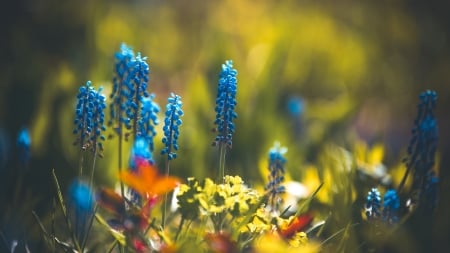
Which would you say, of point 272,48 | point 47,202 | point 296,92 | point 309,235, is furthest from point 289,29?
point 309,235

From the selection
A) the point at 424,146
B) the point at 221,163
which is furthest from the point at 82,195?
the point at 424,146

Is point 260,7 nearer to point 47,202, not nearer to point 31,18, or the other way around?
point 31,18

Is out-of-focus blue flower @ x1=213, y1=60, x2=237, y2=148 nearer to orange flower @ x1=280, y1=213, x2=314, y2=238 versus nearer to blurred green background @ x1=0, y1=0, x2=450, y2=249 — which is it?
orange flower @ x1=280, y1=213, x2=314, y2=238

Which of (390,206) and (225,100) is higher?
(225,100)

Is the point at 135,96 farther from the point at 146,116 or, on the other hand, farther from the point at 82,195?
the point at 82,195

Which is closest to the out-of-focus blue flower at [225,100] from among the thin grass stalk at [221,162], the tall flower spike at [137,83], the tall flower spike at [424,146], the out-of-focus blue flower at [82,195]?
the thin grass stalk at [221,162]

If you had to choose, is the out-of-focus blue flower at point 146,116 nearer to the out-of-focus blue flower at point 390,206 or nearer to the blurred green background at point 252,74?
the blurred green background at point 252,74

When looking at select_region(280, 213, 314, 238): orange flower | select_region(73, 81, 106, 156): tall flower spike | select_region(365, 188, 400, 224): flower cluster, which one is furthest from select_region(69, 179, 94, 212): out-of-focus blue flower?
select_region(365, 188, 400, 224): flower cluster
